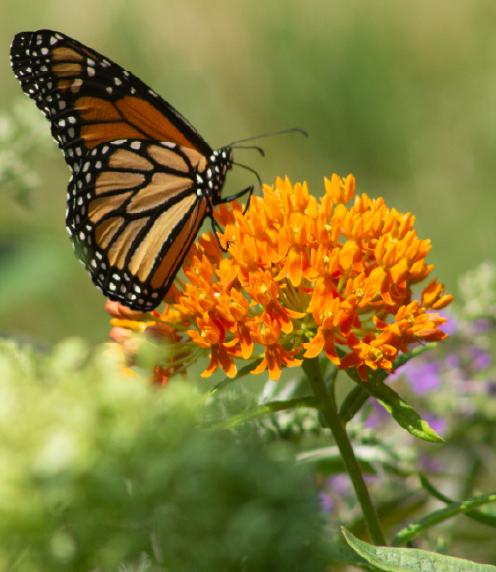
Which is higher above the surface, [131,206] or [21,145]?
[21,145]

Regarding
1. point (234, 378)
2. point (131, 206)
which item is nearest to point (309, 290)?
point (234, 378)

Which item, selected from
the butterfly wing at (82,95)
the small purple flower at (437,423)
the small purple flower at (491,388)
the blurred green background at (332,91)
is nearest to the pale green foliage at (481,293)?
the small purple flower at (491,388)

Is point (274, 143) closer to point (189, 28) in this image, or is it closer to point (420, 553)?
point (189, 28)

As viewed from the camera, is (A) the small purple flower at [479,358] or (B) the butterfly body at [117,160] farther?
(A) the small purple flower at [479,358]

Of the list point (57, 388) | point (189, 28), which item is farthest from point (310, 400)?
point (189, 28)

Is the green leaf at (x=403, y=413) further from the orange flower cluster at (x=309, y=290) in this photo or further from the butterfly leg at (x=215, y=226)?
the butterfly leg at (x=215, y=226)

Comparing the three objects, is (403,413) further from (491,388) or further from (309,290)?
(491,388)
